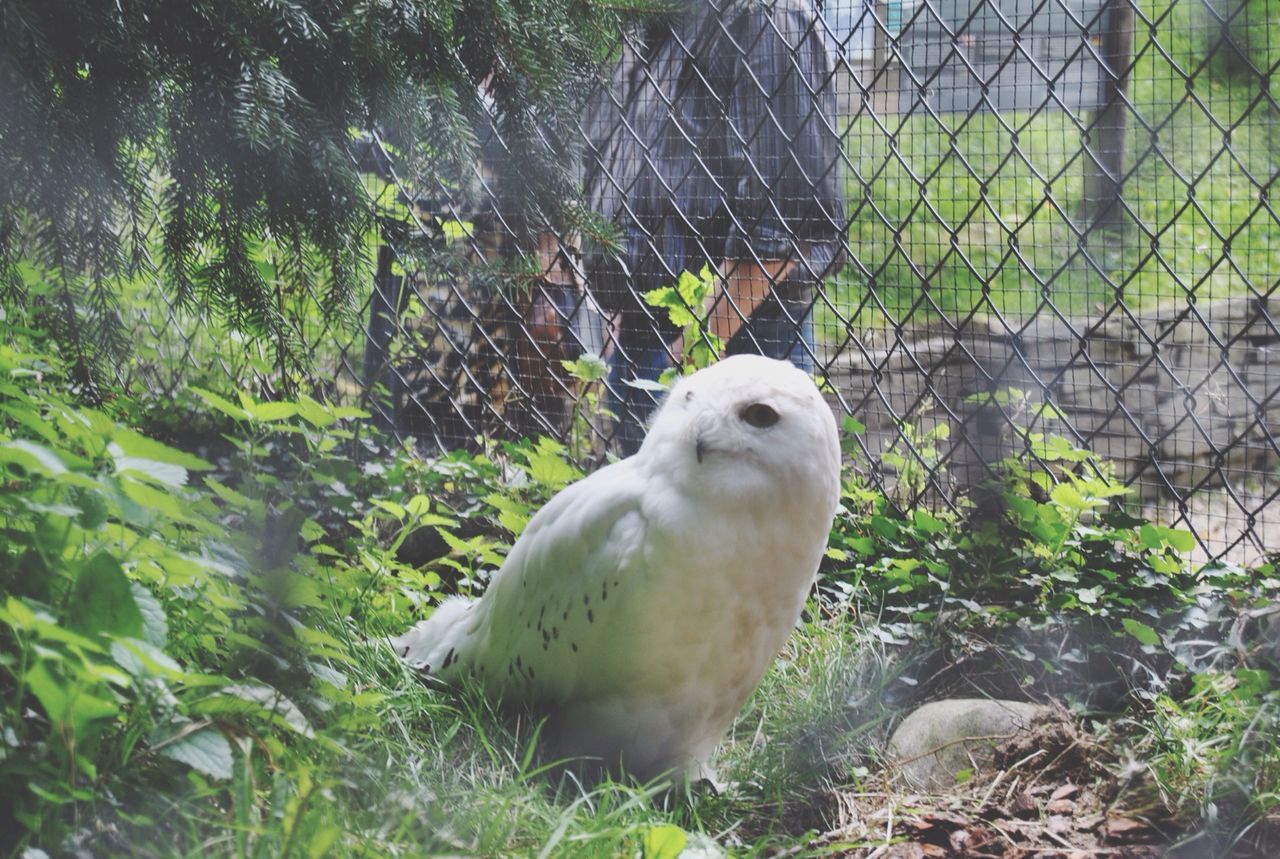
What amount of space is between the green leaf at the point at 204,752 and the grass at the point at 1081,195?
157 centimetres

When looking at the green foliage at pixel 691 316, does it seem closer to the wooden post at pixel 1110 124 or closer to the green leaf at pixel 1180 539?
the wooden post at pixel 1110 124

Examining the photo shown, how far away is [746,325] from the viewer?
2693mm

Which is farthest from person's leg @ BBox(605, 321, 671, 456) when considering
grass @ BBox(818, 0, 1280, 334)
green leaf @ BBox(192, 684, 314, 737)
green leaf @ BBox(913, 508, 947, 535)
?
green leaf @ BBox(192, 684, 314, 737)

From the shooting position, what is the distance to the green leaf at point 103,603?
1.09 m

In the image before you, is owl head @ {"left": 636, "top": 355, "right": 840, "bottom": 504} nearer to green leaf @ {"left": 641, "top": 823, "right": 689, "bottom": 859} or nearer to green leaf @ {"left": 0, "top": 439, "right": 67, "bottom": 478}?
green leaf @ {"left": 641, "top": 823, "right": 689, "bottom": 859}

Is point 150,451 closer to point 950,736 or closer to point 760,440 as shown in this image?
point 760,440

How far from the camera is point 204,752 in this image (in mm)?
1142

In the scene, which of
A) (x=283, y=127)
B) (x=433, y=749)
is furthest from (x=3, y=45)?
(x=433, y=749)

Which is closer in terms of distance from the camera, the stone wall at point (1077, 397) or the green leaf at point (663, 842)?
the green leaf at point (663, 842)

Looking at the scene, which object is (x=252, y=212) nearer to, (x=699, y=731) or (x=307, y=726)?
(x=307, y=726)

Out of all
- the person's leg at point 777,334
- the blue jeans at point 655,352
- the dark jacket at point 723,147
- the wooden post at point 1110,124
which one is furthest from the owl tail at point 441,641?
the wooden post at point 1110,124

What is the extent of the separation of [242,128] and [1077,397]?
7.57 feet

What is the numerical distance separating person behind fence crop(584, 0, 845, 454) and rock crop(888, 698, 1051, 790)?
88cm

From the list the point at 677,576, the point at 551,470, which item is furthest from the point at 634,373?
the point at 677,576
